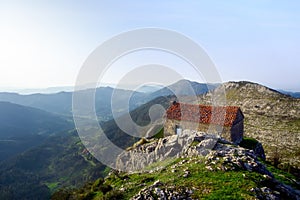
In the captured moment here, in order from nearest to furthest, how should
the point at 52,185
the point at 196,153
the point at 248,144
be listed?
the point at 196,153, the point at 248,144, the point at 52,185

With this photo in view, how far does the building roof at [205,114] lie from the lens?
4921cm

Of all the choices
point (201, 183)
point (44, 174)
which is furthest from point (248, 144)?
point (44, 174)

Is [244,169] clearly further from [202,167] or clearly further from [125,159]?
[125,159]

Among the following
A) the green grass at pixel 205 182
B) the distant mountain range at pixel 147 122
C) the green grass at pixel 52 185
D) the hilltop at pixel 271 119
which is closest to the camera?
the green grass at pixel 205 182

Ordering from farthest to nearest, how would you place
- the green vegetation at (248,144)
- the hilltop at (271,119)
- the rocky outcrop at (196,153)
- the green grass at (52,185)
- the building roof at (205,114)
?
the green grass at (52,185)
the hilltop at (271,119)
the building roof at (205,114)
the green vegetation at (248,144)
the rocky outcrop at (196,153)

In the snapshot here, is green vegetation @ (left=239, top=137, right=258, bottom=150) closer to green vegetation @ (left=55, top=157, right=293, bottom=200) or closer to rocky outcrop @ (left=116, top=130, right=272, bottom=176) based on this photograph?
rocky outcrop @ (left=116, top=130, right=272, bottom=176)

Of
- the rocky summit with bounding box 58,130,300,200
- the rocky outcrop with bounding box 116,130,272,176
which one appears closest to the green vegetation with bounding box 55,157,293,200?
the rocky summit with bounding box 58,130,300,200

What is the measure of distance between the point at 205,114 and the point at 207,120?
5.05ft

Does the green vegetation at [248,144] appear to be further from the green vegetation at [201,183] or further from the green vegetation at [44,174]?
the green vegetation at [44,174]

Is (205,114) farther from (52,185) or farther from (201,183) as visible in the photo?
(52,185)

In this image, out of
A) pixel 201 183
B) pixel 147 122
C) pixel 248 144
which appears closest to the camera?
pixel 201 183

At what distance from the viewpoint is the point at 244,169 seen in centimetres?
2331

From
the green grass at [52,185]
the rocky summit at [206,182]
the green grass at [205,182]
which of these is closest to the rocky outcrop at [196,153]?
the rocky summit at [206,182]

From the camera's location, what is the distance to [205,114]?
51.1 metres
